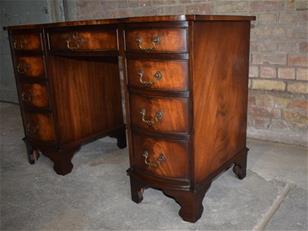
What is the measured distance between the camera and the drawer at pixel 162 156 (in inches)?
58.3

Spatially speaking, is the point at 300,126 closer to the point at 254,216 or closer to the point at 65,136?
the point at 254,216

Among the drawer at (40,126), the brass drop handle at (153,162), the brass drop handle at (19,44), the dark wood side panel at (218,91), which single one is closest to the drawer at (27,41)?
the brass drop handle at (19,44)

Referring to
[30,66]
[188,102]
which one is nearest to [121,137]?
[30,66]

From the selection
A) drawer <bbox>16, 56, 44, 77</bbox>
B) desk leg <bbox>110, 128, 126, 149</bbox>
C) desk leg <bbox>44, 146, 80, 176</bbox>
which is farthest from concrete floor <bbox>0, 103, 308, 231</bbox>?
drawer <bbox>16, 56, 44, 77</bbox>

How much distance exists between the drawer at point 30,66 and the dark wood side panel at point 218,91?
1.03 m

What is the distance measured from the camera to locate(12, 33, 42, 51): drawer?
1.92m

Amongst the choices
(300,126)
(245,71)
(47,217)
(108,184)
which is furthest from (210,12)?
(47,217)

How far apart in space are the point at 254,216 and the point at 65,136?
4.03 ft

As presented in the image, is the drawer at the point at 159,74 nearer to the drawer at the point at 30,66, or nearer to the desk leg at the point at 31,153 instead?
the drawer at the point at 30,66

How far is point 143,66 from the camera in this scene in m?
1.45

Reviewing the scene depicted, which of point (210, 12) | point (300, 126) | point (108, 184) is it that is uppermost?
point (210, 12)

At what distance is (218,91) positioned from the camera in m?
1.56

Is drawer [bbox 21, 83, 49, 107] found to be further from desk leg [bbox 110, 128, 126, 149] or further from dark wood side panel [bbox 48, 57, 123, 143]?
desk leg [bbox 110, 128, 126, 149]

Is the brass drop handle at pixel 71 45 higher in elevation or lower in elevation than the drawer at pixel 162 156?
higher
